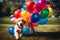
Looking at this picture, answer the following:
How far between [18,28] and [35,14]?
0.24m

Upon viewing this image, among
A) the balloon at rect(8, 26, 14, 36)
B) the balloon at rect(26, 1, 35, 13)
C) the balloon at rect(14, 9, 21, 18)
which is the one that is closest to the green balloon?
the balloon at rect(26, 1, 35, 13)

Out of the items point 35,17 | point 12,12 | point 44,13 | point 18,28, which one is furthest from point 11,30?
point 44,13

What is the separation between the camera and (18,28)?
22.6ft

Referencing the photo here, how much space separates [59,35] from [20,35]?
43 cm

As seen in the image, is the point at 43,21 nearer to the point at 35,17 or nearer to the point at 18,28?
the point at 35,17

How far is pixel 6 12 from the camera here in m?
6.90

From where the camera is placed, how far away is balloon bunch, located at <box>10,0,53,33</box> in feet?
22.5

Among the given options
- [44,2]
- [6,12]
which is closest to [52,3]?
[44,2]

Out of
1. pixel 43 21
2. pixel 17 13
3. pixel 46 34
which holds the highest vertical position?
pixel 17 13

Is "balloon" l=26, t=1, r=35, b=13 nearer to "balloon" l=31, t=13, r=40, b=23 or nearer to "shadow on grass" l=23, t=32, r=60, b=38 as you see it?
"balloon" l=31, t=13, r=40, b=23

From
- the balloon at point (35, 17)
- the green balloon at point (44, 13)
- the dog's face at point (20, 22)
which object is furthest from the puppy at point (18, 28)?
the green balloon at point (44, 13)

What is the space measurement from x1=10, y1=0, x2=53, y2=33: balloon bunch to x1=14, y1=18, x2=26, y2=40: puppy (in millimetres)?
41

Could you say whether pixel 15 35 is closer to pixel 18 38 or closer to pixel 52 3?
pixel 18 38

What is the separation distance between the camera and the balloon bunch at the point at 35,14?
6871 millimetres
